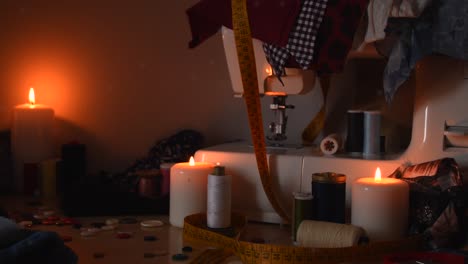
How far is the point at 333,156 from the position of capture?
1844 millimetres

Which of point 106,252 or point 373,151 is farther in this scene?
point 373,151

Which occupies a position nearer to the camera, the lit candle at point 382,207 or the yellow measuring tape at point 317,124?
the lit candle at point 382,207

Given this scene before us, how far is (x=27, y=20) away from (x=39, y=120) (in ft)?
1.24

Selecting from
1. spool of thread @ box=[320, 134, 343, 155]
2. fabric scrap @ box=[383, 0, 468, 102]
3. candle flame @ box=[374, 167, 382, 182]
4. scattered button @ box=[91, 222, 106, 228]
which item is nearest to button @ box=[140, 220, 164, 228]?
scattered button @ box=[91, 222, 106, 228]

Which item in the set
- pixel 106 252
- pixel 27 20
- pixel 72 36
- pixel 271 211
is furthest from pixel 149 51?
pixel 106 252

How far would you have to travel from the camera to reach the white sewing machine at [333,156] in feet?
5.66

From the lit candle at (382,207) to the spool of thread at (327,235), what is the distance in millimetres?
60

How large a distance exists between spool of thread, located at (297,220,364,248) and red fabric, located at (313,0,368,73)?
1.41 ft

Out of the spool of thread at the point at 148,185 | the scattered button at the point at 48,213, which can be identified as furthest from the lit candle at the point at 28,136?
the spool of thread at the point at 148,185

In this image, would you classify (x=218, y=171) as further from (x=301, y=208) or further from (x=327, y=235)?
(x=327, y=235)

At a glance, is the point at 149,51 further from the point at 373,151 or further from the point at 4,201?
the point at 373,151

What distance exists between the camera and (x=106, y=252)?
1.58 meters

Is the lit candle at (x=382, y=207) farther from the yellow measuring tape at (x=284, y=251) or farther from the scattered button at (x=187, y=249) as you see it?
the scattered button at (x=187, y=249)

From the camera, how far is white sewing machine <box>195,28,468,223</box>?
1.72 metres
